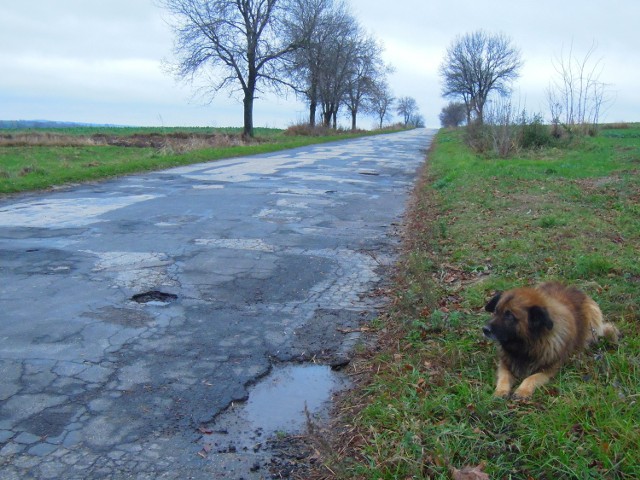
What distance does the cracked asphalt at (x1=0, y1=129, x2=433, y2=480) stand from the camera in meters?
3.27

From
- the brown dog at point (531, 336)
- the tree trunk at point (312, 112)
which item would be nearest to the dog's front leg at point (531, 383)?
the brown dog at point (531, 336)

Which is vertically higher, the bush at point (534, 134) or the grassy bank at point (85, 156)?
the bush at point (534, 134)

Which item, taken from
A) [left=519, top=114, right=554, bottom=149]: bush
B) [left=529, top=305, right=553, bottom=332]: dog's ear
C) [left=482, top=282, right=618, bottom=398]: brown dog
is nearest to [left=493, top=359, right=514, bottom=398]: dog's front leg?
[left=482, top=282, right=618, bottom=398]: brown dog

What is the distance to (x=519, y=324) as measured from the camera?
148 inches

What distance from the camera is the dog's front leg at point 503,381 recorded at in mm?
3559

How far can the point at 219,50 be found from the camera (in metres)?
35.6

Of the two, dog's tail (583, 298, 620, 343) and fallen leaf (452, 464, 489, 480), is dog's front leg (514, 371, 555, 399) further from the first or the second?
fallen leaf (452, 464, 489, 480)

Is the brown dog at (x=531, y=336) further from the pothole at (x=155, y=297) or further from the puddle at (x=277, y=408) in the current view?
the pothole at (x=155, y=297)

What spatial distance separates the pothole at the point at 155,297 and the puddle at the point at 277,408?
1780mm

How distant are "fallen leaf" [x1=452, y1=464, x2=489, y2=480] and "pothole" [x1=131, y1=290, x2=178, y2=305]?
359 centimetres

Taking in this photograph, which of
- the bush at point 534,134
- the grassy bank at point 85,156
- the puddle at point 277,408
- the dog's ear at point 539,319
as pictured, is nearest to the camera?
the puddle at point 277,408

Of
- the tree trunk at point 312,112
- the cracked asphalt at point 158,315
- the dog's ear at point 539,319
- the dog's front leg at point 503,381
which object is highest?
the tree trunk at point 312,112

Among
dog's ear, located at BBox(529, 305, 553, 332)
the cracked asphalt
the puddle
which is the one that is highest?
dog's ear, located at BBox(529, 305, 553, 332)

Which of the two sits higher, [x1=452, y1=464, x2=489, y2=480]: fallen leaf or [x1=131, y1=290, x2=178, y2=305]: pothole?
[x1=452, y1=464, x2=489, y2=480]: fallen leaf
